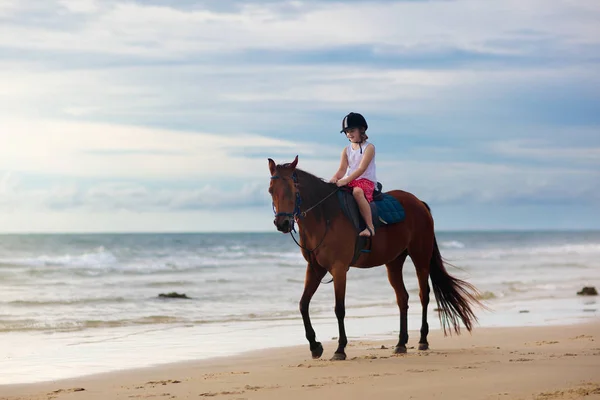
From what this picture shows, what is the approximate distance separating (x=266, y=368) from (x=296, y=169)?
1931 millimetres

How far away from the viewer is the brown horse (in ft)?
24.1

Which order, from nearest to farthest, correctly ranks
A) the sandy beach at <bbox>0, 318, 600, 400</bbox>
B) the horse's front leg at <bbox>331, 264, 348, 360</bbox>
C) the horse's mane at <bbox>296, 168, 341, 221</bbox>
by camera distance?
1. the sandy beach at <bbox>0, 318, 600, 400</bbox>
2. the horse's mane at <bbox>296, 168, 341, 221</bbox>
3. the horse's front leg at <bbox>331, 264, 348, 360</bbox>

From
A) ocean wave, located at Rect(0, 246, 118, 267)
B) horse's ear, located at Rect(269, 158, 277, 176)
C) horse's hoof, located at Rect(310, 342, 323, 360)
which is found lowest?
horse's hoof, located at Rect(310, 342, 323, 360)

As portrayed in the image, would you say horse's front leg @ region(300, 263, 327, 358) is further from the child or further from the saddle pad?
the saddle pad

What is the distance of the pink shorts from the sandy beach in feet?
5.37

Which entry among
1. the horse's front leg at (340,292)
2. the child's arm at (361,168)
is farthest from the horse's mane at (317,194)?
the horse's front leg at (340,292)

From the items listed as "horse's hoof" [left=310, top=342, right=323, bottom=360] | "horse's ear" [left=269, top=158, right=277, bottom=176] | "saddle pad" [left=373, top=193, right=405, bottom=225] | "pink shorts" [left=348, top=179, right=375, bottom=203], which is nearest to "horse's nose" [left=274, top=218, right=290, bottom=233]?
"horse's ear" [left=269, top=158, right=277, bottom=176]

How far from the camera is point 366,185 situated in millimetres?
8016

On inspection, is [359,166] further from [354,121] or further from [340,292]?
[340,292]

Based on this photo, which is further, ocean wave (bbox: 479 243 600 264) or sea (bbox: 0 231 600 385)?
ocean wave (bbox: 479 243 600 264)

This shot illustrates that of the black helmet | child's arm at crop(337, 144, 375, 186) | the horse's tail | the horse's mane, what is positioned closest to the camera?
the horse's mane

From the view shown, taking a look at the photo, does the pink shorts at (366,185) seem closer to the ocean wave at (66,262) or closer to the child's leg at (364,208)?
the child's leg at (364,208)

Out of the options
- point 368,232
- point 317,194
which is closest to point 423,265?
point 368,232

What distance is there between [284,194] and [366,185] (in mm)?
1101
